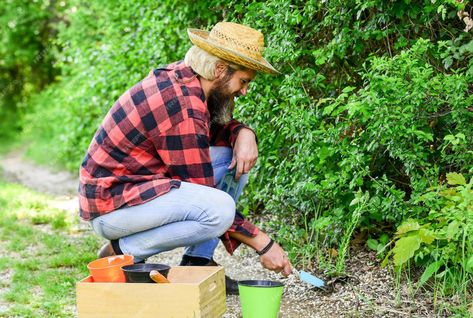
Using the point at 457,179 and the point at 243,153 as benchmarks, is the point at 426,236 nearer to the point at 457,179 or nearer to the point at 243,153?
the point at 457,179

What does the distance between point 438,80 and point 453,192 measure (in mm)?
479

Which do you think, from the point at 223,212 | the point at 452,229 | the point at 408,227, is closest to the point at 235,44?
Result: the point at 223,212

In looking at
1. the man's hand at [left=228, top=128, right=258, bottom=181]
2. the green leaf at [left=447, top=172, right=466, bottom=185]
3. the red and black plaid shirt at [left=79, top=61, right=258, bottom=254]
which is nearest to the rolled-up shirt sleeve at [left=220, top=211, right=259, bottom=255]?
the red and black plaid shirt at [left=79, top=61, right=258, bottom=254]

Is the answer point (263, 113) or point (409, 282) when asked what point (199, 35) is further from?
point (409, 282)

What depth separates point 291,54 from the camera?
3.69 metres

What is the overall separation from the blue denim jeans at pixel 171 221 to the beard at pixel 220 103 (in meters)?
Result: 0.40

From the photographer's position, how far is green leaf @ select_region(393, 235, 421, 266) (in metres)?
2.93

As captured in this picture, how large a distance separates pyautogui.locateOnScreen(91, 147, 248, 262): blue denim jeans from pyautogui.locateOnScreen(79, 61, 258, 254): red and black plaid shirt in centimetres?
4

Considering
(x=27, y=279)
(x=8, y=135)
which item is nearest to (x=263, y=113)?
(x=27, y=279)

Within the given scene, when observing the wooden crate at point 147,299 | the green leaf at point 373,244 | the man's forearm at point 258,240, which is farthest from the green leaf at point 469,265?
the wooden crate at point 147,299

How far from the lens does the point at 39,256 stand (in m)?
4.50

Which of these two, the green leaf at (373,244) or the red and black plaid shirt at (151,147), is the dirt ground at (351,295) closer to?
the green leaf at (373,244)

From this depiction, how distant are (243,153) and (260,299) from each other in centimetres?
84

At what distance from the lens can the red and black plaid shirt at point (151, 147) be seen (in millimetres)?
2969
